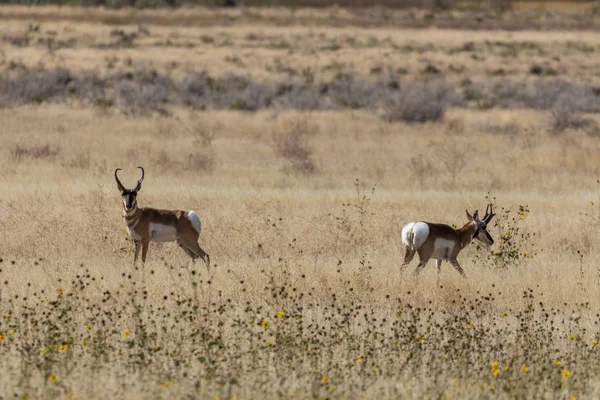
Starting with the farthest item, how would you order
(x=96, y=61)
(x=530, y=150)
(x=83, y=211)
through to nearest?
(x=96, y=61) → (x=530, y=150) → (x=83, y=211)

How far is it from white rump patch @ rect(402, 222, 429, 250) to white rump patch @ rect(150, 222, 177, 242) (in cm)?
271

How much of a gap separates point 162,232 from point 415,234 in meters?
2.93

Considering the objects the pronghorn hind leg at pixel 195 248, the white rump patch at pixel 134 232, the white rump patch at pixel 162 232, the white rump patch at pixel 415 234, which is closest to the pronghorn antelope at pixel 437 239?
the white rump patch at pixel 415 234

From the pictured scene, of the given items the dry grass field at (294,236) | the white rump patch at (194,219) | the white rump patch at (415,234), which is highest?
the white rump patch at (415,234)

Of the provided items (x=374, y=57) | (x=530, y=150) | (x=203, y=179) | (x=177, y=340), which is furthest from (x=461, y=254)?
(x=374, y=57)

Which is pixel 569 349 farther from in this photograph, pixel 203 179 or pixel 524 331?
pixel 203 179

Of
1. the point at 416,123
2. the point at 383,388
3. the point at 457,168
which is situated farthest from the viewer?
the point at 416,123

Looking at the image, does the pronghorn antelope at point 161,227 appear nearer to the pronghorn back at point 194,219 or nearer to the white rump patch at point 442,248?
the pronghorn back at point 194,219

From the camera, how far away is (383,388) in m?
7.87

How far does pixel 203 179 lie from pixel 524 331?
12.4 metres

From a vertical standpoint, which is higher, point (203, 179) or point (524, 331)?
point (524, 331)

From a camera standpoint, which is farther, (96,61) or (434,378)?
(96,61)

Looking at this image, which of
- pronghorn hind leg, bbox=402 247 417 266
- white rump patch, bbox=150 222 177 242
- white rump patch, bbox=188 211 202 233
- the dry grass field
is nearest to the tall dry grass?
the dry grass field

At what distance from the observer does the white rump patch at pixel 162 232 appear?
12.5 m
